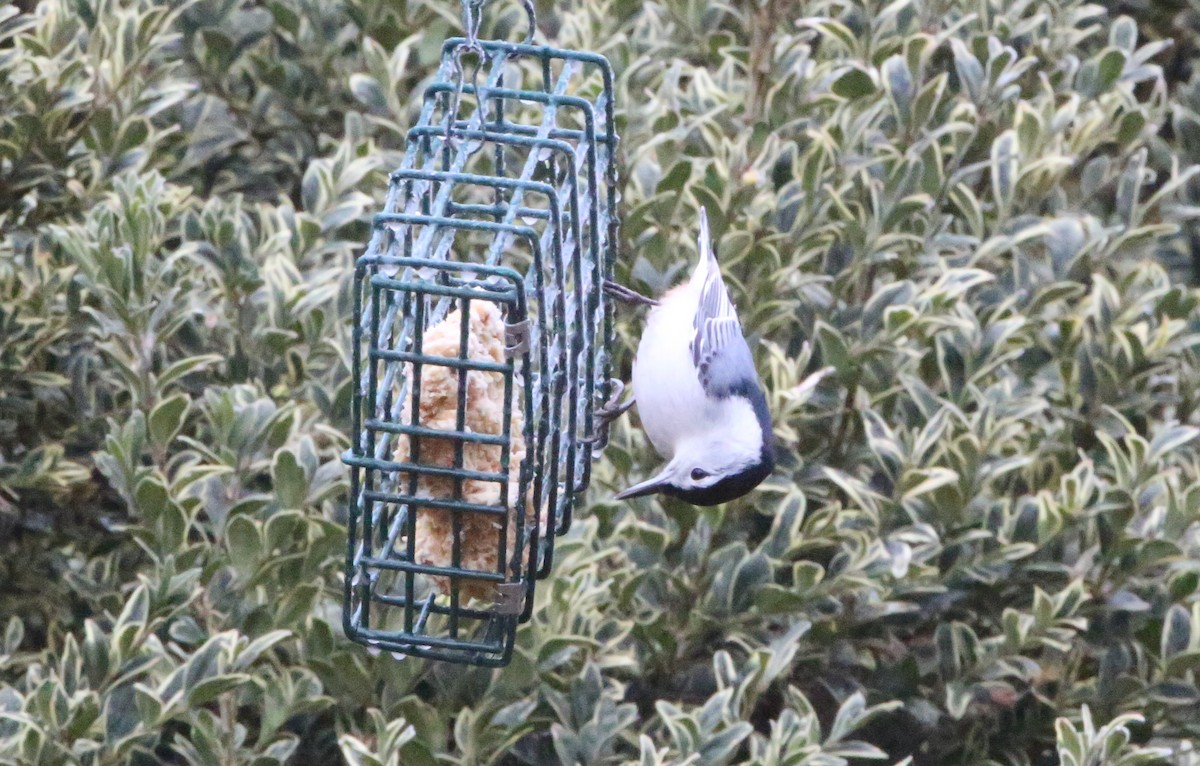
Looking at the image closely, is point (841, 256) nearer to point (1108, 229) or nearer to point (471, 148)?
point (1108, 229)

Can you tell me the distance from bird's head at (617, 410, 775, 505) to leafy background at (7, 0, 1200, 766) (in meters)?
0.36

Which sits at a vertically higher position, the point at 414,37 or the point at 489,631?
the point at 414,37

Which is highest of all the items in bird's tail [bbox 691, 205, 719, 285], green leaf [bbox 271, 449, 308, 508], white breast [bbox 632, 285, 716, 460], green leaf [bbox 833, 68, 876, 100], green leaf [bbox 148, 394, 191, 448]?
green leaf [bbox 833, 68, 876, 100]

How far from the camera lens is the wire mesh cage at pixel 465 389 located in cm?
259

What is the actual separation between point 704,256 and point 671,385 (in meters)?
0.34

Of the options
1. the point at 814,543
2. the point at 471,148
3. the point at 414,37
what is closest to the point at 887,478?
the point at 814,543

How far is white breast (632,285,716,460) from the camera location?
3648 millimetres

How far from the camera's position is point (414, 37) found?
4.78 metres

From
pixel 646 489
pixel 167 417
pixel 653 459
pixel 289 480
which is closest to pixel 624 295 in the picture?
pixel 653 459

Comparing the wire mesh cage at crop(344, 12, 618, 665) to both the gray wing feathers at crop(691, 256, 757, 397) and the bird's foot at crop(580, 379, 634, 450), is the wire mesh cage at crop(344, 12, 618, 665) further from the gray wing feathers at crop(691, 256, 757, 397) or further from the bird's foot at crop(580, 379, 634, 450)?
the gray wing feathers at crop(691, 256, 757, 397)

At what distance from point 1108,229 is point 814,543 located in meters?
1.38

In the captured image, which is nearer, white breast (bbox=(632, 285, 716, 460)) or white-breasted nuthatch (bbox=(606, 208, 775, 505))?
white-breasted nuthatch (bbox=(606, 208, 775, 505))

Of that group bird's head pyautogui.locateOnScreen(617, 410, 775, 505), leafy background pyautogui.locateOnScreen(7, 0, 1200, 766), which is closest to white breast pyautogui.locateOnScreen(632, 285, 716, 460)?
bird's head pyautogui.locateOnScreen(617, 410, 775, 505)

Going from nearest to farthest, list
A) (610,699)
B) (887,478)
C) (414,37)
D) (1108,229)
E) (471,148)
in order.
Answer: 1. (471,148)
2. (610,699)
3. (887,478)
4. (1108,229)
5. (414,37)
